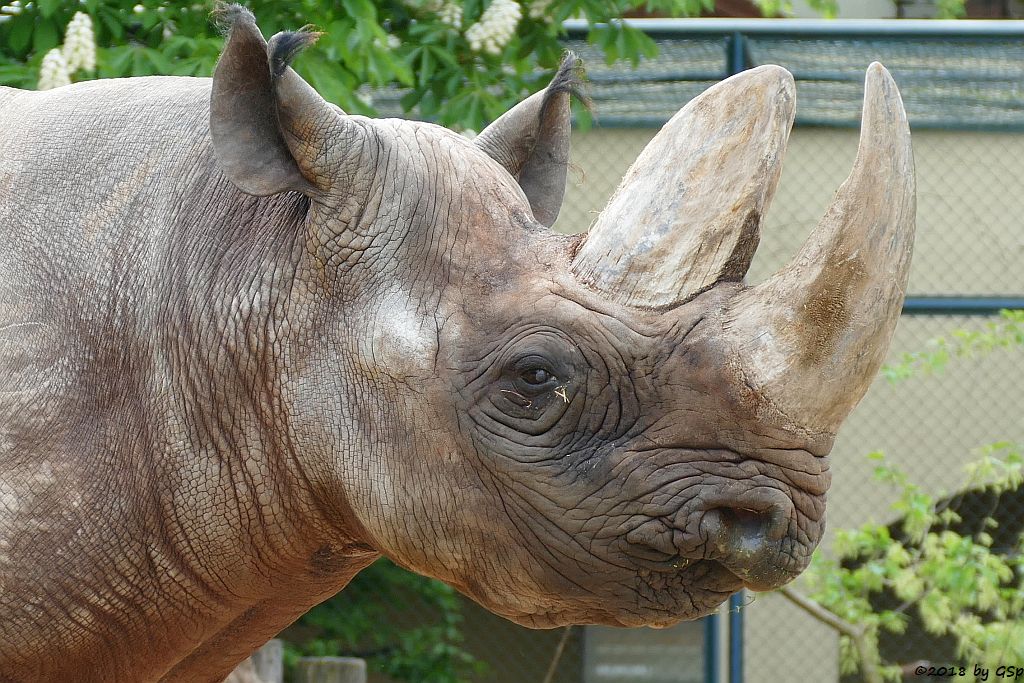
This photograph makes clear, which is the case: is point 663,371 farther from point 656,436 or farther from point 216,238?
point 216,238

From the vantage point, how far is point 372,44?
4777mm

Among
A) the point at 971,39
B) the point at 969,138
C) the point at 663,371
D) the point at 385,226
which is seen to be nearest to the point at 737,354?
the point at 663,371

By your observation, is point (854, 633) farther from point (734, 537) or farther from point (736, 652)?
point (734, 537)

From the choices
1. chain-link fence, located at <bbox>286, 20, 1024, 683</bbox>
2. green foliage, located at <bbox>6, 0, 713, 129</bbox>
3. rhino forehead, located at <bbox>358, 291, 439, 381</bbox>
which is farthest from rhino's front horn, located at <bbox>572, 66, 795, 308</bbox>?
chain-link fence, located at <bbox>286, 20, 1024, 683</bbox>

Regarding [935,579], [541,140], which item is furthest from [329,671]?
[935,579]

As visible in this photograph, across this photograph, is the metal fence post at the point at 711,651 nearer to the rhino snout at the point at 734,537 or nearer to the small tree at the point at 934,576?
the small tree at the point at 934,576

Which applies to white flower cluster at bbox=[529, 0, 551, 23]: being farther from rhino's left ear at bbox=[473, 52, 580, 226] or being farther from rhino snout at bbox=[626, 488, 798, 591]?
rhino snout at bbox=[626, 488, 798, 591]

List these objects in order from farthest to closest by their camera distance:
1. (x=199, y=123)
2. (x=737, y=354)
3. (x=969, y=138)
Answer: (x=969, y=138) < (x=199, y=123) < (x=737, y=354)

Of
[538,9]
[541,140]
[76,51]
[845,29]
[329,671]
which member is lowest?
[329,671]

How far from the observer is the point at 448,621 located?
7.00 m

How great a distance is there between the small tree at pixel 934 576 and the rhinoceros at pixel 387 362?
4.14 m

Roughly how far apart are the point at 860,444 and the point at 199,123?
5610 millimetres

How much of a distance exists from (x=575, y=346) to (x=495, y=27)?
9.33 ft

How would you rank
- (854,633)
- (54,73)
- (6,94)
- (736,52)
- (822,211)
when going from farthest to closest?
(822,211)
(854,633)
(736,52)
(54,73)
(6,94)
